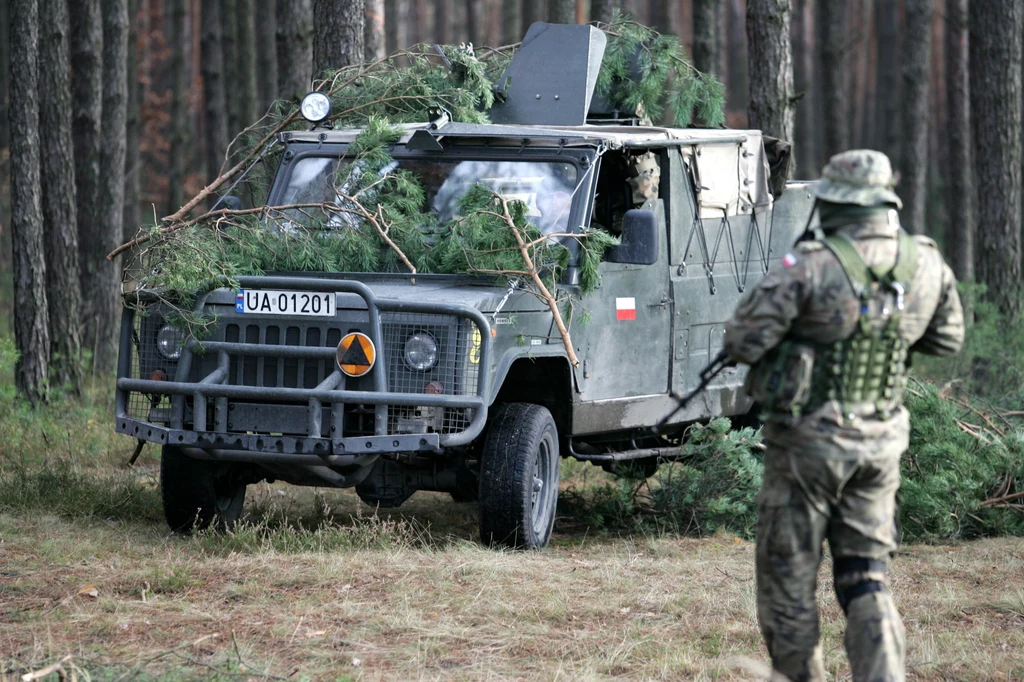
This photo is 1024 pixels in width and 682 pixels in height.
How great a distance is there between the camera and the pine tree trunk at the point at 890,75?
25.8 meters

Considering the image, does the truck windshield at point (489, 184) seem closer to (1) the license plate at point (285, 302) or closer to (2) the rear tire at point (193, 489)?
(1) the license plate at point (285, 302)

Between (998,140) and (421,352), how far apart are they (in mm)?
9575

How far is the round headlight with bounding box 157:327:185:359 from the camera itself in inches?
268

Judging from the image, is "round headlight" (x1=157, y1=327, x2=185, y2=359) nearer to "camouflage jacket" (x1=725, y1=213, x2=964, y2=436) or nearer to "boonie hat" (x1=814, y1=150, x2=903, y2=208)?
"camouflage jacket" (x1=725, y1=213, x2=964, y2=436)

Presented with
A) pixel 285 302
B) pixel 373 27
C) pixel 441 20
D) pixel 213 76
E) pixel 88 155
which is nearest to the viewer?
pixel 285 302

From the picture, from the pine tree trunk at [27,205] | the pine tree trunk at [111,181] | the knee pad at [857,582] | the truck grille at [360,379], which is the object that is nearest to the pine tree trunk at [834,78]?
the pine tree trunk at [111,181]

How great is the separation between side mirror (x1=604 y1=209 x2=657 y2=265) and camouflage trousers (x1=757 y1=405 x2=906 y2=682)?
2.74m

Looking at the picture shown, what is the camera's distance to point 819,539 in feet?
14.1

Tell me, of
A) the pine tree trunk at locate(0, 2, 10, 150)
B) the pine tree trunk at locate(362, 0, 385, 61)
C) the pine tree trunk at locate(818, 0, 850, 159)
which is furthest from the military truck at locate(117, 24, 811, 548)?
the pine tree trunk at locate(0, 2, 10, 150)

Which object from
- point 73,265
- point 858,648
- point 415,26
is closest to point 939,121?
point 415,26

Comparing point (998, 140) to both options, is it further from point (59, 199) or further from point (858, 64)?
point (858, 64)

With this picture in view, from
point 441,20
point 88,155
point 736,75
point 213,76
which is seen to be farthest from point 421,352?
point 736,75

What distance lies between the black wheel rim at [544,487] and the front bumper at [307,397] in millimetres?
783

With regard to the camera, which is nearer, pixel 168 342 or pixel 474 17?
pixel 168 342
